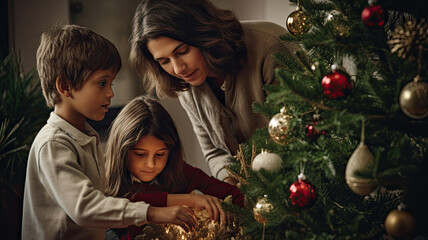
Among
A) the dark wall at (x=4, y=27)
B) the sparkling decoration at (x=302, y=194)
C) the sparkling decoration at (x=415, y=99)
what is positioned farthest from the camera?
the dark wall at (x=4, y=27)

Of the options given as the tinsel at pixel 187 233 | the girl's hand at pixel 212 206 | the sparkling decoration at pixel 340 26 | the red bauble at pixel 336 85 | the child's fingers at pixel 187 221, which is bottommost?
the tinsel at pixel 187 233

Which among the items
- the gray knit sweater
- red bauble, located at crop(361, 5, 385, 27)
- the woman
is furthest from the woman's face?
red bauble, located at crop(361, 5, 385, 27)

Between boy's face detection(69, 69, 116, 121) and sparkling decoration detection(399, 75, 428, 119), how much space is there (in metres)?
0.73

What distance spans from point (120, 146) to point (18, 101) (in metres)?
0.35

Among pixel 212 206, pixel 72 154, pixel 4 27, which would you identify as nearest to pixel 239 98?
pixel 212 206

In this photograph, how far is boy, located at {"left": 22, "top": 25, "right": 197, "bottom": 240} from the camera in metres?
1.02

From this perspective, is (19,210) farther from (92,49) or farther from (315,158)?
(315,158)

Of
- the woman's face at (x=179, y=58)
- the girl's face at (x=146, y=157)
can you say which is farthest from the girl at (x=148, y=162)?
the woman's face at (x=179, y=58)

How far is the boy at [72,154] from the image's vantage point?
40.0 inches

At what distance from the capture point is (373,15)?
32.5 inches

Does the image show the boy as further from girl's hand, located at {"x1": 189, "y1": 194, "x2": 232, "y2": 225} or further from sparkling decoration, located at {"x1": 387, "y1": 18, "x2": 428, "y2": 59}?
sparkling decoration, located at {"x1": 387, "y1": 18, "x2": 428, "y2": 59}

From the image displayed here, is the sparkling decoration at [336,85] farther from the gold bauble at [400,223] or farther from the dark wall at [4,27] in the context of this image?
the dark wall at [4,27]

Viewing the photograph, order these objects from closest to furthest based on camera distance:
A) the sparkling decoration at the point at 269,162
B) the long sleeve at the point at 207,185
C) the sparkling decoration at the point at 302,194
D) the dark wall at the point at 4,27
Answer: the sparkling decoration at the point at 302,194, the sparkling decoration at the point at 269,162, the long sleeve at the point at 207,185, the dark wall at the point at 4,27

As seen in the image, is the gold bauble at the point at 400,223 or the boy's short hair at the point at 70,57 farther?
the boy's short hair at the point at 70,57
